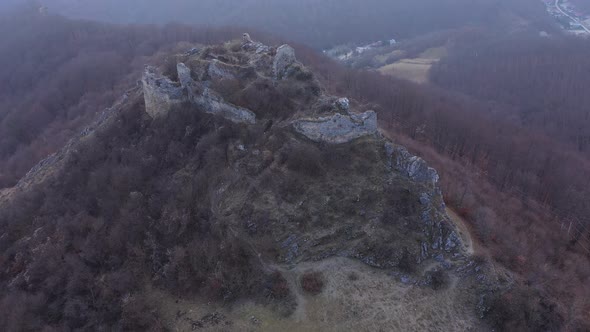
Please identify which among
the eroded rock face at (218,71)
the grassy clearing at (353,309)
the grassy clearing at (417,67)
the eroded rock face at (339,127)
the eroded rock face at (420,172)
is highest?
the eroded rock face at (218,71)

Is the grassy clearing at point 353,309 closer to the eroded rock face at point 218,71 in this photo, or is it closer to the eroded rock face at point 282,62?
the eroded rock face at point 282,62

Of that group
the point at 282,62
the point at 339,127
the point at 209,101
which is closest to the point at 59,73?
the point at 209,101

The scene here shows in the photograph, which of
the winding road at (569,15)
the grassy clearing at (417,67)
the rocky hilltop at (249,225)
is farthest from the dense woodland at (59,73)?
the winding road at (569,15)

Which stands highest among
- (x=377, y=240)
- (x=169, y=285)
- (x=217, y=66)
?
(x=217, y=66)

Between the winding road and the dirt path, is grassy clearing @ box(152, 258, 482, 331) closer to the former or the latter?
the dirt path

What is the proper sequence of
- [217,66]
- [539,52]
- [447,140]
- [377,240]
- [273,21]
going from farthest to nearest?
[273,21] → [539,52] → [447,140] → [217,66] → [377,240]

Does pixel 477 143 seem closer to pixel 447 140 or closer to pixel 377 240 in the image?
pixel 447 140

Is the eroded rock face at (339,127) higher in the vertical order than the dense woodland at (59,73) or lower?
higher

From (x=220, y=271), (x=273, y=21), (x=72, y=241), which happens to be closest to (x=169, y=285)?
(x=220, y=271)
